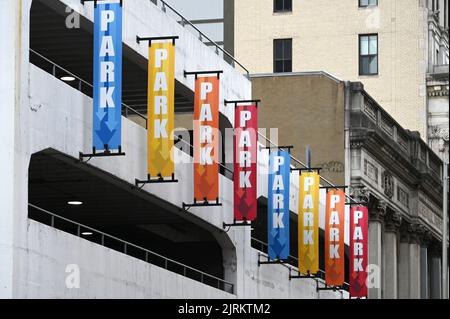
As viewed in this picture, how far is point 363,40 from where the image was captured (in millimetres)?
89188

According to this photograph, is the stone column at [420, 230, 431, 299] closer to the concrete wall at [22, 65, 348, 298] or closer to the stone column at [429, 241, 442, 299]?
the stone column at [429, 241, 442, 299]

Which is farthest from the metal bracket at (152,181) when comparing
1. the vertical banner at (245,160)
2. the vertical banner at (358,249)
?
the vertical banner at (358,249)

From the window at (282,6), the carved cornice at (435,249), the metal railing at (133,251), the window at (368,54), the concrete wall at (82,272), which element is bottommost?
the concrete wall at (82,272)

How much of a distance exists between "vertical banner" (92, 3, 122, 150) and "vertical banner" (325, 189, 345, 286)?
70.1 feet

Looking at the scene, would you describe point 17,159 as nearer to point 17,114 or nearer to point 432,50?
point 17,114

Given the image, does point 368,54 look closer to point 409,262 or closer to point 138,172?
point 409,262

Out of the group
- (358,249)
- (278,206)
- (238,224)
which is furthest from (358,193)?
(238,224)

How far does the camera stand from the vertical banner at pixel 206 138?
1770 inches

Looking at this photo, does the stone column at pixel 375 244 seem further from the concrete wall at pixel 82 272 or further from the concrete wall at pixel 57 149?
the concrete wall at pixel 82 272

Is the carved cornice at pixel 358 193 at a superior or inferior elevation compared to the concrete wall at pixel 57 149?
superior

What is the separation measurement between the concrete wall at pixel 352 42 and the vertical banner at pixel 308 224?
3101cm

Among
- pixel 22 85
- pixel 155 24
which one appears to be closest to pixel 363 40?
pixel 155 24

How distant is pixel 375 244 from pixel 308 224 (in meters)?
16.2

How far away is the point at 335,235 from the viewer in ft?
195
